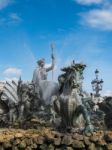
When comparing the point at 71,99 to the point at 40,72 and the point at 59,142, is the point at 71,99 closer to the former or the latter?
the point at 59,142

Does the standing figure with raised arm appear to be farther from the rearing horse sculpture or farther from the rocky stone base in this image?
the rocky stone base

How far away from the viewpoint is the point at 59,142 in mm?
10438

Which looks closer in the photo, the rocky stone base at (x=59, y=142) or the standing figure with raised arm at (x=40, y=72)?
the rocky stone base at (x=59, y=142)

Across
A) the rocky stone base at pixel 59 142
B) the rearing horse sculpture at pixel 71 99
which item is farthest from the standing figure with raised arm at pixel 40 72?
the rocky stone base at pixel 59 142

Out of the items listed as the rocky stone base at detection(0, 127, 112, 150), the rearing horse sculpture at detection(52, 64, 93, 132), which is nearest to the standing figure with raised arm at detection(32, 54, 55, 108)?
the rearing horse sculpture at detection(52, 64, 93, 132)

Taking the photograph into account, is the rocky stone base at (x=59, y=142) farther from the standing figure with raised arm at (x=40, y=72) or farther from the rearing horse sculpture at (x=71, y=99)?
the standing figure with raised arm at (x=40, y=72)

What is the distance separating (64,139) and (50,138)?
0.92 feet

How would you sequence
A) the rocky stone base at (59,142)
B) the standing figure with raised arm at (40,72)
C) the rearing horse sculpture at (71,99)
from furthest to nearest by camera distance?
the standing figure with raised arm at (40,72), the rearing horse sculpture at (71,99), the rocky stone base at (59,142)

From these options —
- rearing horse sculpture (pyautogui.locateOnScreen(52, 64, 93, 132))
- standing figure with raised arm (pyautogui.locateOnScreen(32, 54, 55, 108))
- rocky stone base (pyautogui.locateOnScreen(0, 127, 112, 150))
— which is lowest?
rocky stone base (pyautogui.locateOnScreen(0, 127, 112, 150))

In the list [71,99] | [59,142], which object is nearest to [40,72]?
[71,99]

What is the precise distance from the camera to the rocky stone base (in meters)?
10.4

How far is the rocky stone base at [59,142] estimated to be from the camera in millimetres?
10359

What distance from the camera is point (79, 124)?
12.4 metres

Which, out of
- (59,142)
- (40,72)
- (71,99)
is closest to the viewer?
(59,142)
